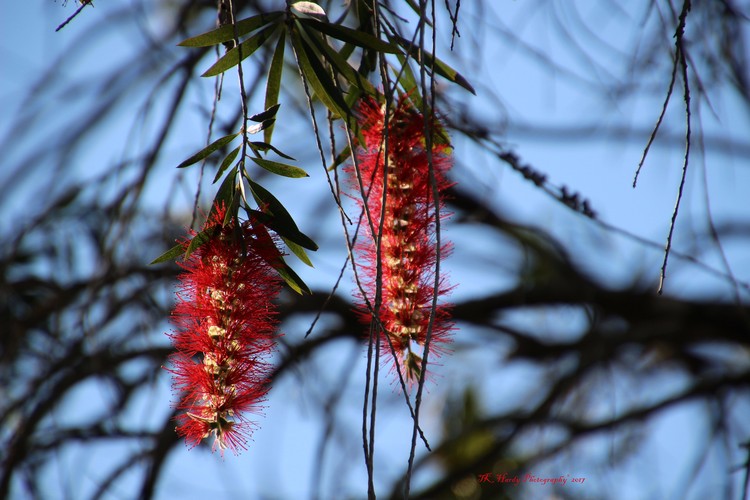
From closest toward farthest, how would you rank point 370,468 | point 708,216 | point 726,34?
point 370,468 < point 708,216 < point 726,34

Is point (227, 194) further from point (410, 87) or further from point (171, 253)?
point (410, 87)

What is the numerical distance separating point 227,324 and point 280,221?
140mm

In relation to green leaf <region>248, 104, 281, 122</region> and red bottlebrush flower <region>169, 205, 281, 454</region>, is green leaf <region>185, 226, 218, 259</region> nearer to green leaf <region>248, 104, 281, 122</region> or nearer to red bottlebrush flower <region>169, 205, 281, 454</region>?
red bottlebrush flower <region>169, 205, 281, 454</region>

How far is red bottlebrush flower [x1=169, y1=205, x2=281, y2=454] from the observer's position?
85 cm

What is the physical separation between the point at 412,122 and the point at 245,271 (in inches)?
10.8

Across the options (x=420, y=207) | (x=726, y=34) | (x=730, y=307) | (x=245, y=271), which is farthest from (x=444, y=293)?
(x=730, y=307)

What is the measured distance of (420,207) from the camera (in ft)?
3.02

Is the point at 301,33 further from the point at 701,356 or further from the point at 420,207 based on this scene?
the point at 701,356

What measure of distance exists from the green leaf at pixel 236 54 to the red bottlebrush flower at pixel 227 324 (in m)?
0.18

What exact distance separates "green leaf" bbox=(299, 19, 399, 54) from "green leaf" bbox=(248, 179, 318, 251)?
8.1 inches

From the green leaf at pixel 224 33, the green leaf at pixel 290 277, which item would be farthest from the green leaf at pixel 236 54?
the green leaf at pixel 290 277

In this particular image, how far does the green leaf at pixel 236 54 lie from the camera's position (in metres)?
0.90

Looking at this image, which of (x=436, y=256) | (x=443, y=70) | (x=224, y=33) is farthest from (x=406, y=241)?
(x=224, y=33)

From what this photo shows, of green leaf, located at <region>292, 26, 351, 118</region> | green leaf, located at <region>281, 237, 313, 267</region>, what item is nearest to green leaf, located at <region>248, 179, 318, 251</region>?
green leaf, located at <region>281, 237, 313, 267</region>
